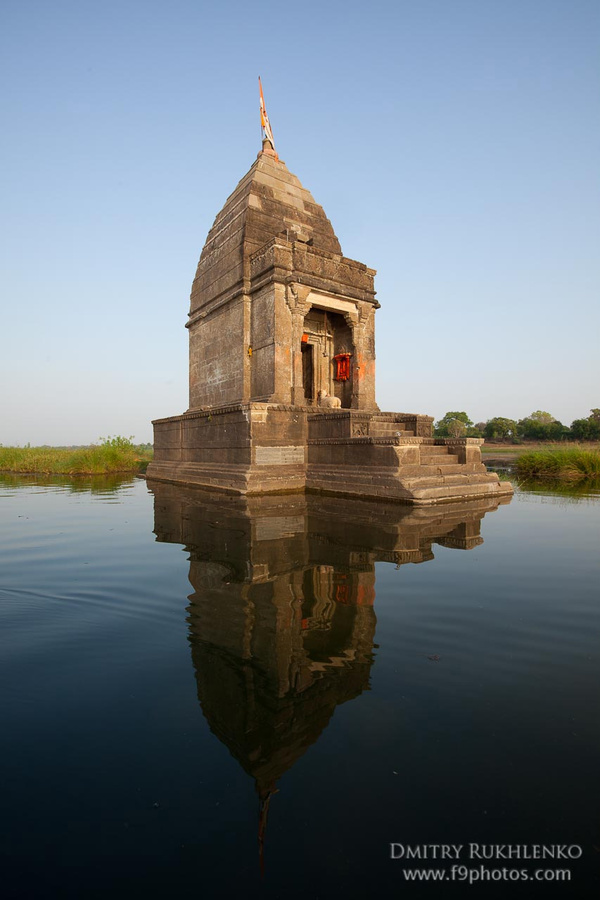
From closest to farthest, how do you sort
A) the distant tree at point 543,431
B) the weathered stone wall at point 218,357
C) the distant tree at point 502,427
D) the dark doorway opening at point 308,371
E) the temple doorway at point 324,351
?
1. the weathered stone wall at point 218,357
2. the temple doorway at point 324,351
3. the dark doorway opening at point 308,371
4. the distant tree at point 543,431
5. the distant tree at point 502,427

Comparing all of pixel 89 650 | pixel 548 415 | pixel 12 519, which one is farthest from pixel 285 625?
pixel 548 415

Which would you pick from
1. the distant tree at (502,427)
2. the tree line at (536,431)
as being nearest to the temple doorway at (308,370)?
the tree line at (536,431)

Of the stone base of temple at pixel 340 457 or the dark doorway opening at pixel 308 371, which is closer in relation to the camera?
the stone base of temple at pixel 340 457

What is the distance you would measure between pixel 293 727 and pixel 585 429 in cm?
4285

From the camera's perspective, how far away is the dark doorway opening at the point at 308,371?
616 inches

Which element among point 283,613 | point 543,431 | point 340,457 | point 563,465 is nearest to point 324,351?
point 340,457

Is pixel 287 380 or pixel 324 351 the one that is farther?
pixel 324 351

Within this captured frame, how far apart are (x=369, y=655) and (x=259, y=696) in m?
0.70

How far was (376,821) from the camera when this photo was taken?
1.33 m

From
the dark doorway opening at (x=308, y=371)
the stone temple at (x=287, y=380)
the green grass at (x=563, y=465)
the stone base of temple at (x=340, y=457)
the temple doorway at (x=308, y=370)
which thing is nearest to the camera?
the stone base of temple at (x=340, y=457)

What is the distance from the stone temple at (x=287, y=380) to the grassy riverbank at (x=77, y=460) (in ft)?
12.9

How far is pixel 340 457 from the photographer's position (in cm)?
995

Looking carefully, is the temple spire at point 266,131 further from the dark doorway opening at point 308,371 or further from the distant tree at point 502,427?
the distant tree at point 502,427

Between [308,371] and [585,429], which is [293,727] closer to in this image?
[308,371]
